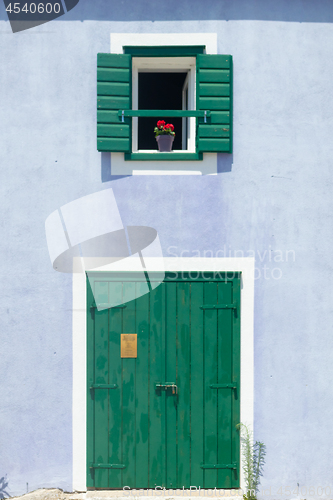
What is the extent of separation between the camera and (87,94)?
4.00 metres

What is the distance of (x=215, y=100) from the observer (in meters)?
3.96

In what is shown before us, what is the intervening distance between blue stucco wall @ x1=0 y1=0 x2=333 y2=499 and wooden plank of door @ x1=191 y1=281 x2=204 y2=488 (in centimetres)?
57

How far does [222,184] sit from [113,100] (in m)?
1.41

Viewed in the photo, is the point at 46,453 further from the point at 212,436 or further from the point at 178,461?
the point at 212,436

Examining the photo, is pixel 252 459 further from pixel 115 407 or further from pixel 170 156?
pixel 170 156

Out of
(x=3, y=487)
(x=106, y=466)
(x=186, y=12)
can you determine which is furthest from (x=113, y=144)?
(x=3, y=487)

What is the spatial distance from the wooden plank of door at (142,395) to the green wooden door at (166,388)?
1cm

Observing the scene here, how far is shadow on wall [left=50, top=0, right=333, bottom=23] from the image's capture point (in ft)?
13.1

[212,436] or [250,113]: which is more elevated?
[250,113]

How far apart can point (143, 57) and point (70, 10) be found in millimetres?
884

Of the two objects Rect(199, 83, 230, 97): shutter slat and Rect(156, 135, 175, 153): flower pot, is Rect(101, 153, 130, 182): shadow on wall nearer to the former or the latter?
Rect(156, 135, 175, 153): flower pot

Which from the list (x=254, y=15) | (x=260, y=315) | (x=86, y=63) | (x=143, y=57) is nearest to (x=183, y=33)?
(x=143, y=57)

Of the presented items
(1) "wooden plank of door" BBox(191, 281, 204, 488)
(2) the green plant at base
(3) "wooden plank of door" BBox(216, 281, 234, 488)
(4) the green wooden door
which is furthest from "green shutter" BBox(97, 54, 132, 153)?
(2) the green plant at base

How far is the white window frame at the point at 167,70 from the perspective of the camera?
410 centimetres
